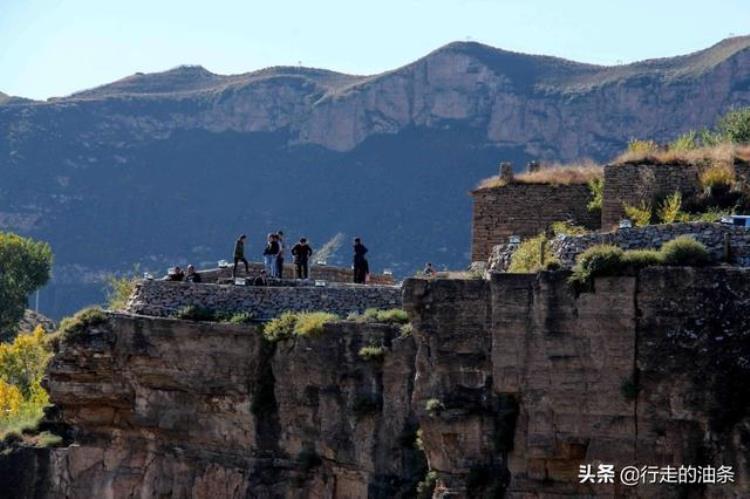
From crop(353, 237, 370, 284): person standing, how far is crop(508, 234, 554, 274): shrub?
9.99 meters

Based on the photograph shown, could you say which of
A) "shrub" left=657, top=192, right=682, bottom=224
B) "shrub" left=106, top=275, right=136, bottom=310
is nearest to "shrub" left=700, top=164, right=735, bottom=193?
"shrub" left=657, top=192, right=682, bottom=224

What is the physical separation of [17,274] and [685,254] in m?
74.9

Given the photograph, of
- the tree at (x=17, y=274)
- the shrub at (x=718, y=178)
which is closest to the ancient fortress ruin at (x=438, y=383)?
the shrub at (x=718, y=178)

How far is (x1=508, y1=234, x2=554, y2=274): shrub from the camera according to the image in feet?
122

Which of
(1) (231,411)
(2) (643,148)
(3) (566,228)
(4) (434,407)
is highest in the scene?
(2) (643,148)

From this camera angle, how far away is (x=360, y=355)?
44.8 metres

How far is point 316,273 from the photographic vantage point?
55.7m

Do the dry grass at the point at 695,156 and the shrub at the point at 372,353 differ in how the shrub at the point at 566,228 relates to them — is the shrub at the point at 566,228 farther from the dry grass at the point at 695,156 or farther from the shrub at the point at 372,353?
the shrub at the point at 372,353

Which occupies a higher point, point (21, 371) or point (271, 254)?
point (271, 254)

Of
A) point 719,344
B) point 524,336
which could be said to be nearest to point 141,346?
point 524,336

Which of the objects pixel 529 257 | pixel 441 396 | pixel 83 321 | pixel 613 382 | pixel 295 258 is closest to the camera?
pixel 613 382

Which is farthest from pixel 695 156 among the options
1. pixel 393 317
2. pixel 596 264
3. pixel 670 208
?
pixel 596 264

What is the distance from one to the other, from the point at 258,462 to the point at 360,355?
476 centimetres

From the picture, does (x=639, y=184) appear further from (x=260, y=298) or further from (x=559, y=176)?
(x=260, y=298)
